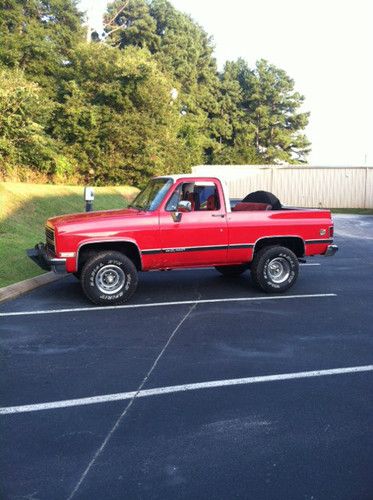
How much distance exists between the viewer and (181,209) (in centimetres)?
802

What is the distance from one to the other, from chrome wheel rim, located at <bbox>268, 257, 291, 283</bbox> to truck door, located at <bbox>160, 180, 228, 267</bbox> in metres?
0.93

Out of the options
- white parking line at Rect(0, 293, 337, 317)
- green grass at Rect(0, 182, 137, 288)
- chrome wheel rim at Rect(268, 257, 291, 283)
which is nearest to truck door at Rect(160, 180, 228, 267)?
white parking line at Rect(0, 293, 337, 317)

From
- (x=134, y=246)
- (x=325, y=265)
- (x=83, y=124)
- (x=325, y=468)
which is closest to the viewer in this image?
(x=325, y=468)

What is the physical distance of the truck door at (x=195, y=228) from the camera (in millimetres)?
8133

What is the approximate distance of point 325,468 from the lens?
3.36 meters

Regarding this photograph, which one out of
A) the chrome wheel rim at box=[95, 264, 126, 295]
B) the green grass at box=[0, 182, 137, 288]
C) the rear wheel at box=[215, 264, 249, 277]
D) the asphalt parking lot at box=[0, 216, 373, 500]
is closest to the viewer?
the asphalt parking lot at box=[0, 216, 373, 500]

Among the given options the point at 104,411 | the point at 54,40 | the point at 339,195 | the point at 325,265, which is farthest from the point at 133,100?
the point at 104,411

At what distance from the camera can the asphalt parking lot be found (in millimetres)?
3250

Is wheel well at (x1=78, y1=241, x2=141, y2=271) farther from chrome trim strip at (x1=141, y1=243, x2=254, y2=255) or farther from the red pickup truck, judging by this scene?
chrome trim strip at (x1=141, y1=243, x2=254, y2=255)

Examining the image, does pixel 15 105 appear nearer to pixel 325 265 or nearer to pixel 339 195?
pixel 325 265

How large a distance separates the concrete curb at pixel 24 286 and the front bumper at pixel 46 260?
655 mm

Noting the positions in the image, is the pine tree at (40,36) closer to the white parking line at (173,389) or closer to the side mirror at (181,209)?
the side mirror at (181,209)

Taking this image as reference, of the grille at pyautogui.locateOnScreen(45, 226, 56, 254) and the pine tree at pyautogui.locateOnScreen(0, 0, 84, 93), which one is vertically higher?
the pine tree at pyautogui.locateOnScreen(0, 0, 84, 93)

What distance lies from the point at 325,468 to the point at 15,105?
53.3ft
